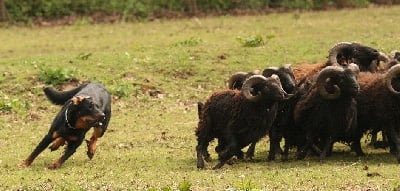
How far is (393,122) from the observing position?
15.3 metres

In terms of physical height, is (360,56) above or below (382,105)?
above

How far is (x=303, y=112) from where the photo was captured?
15727 millimetres

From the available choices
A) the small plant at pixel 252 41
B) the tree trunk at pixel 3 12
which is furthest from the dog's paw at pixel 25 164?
the tree trunk at pixel 3 12

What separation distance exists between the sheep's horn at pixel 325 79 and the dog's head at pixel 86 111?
12.0ft

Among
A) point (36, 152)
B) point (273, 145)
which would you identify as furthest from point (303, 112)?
point (36, 152)

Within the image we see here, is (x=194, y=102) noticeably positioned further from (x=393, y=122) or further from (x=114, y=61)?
(x=393, y=122)

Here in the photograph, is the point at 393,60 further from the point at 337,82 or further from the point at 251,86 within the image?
the point at 251,86

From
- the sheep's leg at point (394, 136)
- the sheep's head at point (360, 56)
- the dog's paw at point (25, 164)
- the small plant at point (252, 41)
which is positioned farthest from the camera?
the small plant at point (252, 41)

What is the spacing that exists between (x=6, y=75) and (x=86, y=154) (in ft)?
26.5

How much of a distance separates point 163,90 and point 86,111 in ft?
28.1

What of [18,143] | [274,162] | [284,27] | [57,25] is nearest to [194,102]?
[18,143]

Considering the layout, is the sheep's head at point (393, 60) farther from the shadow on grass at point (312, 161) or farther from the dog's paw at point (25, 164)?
the dog's paw at point (25, 164)

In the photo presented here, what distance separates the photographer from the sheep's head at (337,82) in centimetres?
1484

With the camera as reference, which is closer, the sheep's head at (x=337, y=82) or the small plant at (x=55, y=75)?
the sheep's head at (x=337, y=82)
